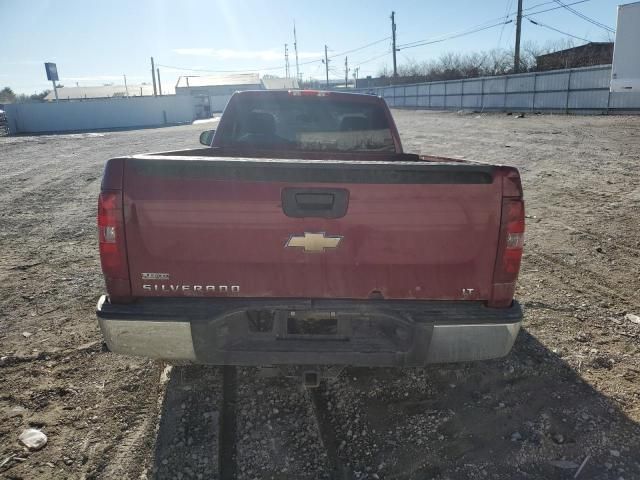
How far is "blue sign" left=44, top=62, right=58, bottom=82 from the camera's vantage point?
144 ft

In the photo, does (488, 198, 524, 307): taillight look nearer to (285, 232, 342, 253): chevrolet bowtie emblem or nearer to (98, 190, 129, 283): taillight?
(285, 232, 342, 253): chevrolet bowtie emblem

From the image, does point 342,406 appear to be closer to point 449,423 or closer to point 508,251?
point 449,423

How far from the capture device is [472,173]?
2402 millimetres

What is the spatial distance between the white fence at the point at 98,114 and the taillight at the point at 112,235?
1577 inches

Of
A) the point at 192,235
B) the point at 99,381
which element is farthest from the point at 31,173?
the point at 192,235

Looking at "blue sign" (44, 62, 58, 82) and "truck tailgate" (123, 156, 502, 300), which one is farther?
"blue sign" (44, 62, 58, 82)

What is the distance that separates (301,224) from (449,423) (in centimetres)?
153

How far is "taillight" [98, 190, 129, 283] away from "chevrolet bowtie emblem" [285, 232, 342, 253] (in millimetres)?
864

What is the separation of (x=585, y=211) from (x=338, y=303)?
6.42 m

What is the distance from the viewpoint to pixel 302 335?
2.58 metres

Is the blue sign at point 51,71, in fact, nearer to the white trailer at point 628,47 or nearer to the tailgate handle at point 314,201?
the white trailer at point 628,47

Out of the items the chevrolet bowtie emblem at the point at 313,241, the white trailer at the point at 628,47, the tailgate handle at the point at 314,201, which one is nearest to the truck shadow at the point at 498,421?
the chevrolet bowtie emblem at the point at 313,241

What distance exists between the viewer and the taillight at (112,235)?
2.37m

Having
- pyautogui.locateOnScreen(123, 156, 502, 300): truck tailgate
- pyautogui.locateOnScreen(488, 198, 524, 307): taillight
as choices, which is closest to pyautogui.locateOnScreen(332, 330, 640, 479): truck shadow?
pyautogui.locateOnScreen(488, 198, 524, 307): taillight
